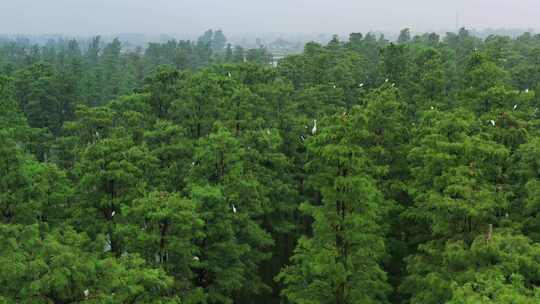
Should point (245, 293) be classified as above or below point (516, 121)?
below

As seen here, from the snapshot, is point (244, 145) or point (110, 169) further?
point (244, 145)

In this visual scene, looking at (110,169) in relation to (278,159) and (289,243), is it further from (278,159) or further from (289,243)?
(289,243)

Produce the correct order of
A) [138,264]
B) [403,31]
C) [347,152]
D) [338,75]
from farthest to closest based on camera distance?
[403,31] → [338,75] → [347,152] → [138,264]

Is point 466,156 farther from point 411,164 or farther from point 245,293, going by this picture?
point 245,293

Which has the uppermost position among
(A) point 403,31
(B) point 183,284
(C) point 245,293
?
(A) point 403,31

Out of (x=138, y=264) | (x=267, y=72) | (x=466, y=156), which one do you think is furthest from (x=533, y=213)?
(x=267, y=72)

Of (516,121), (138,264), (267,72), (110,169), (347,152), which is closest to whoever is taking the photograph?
(138,264)
